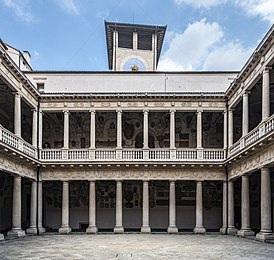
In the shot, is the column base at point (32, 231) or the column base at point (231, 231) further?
the column base at point (32, 231)

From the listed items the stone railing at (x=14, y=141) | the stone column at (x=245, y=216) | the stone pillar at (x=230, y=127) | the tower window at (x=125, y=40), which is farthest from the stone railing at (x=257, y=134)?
the tower window at (x=125, y=40)

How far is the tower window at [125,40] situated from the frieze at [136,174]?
51.3ft

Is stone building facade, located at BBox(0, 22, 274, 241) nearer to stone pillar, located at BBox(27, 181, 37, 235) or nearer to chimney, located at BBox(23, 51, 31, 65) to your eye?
stone pillar, located at BBox(27, 181, 37, 235)

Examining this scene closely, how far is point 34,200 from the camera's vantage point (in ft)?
87.8

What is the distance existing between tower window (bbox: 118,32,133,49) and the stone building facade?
9.39 m

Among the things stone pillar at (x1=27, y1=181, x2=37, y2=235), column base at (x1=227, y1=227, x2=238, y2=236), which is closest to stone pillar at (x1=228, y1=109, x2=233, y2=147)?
column base at (x1=227, y1=227, x2=238, y2=236)

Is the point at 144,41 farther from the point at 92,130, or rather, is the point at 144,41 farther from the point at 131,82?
the point at 92,130

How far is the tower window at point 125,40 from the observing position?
3801cm

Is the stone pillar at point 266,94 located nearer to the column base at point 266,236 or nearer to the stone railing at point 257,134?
the stone railing at point 257,134

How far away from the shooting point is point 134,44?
125 feet

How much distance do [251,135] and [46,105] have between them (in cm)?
1360

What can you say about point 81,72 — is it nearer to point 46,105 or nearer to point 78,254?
point 46,105

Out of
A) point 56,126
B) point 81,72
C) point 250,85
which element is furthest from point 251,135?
point 56,126

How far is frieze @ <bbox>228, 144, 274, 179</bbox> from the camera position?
18.6 meters
